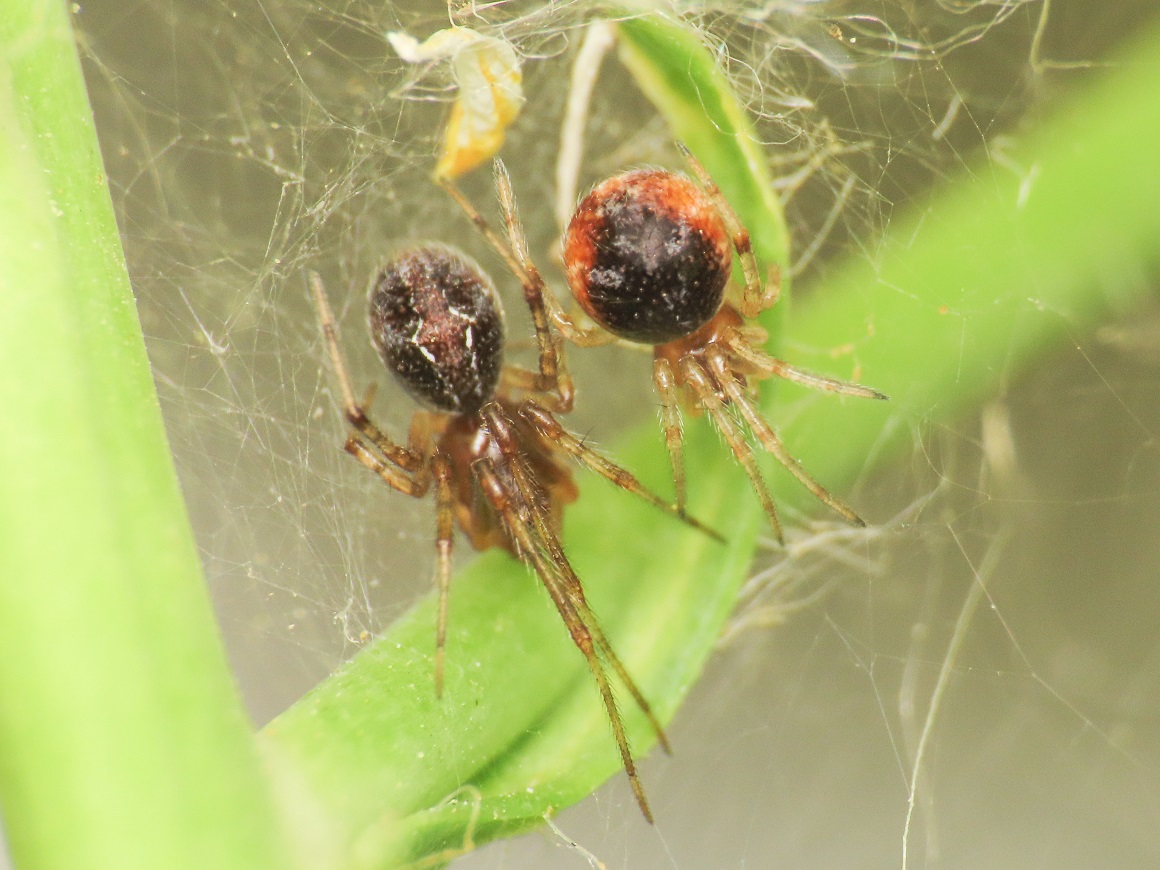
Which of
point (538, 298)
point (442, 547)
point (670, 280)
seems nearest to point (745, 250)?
point (670, 280)

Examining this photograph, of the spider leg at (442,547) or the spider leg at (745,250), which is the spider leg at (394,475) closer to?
the spider leg at (442,547)

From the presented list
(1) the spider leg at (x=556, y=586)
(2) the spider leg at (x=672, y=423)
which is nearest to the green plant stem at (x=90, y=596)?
(1) the spider leg at (x=556, y=586)

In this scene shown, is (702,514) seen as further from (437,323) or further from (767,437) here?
(437,323)

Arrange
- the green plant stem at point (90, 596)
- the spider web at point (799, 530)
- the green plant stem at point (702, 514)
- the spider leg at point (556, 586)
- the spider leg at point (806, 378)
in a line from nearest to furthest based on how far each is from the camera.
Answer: the green plant stem at point (90, 596), the green plant stem at point (702, 514), the spider leg at point (556, 586), the spider leg at point (806, 378), the spider web at point (799, 530)

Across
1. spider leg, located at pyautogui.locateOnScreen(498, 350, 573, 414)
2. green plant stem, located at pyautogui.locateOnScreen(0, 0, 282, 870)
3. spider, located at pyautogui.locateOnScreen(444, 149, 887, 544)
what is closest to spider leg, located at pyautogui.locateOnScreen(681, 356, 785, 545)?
spider, located at pyautogui.locateOnScreen(444, 149, 887, 544)

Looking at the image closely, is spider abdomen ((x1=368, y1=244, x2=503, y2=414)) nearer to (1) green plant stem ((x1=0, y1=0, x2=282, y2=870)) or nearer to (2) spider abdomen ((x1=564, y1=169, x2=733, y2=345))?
(2) spider abdomen ((x1=564, y1=169, x2=733, y2=345))
